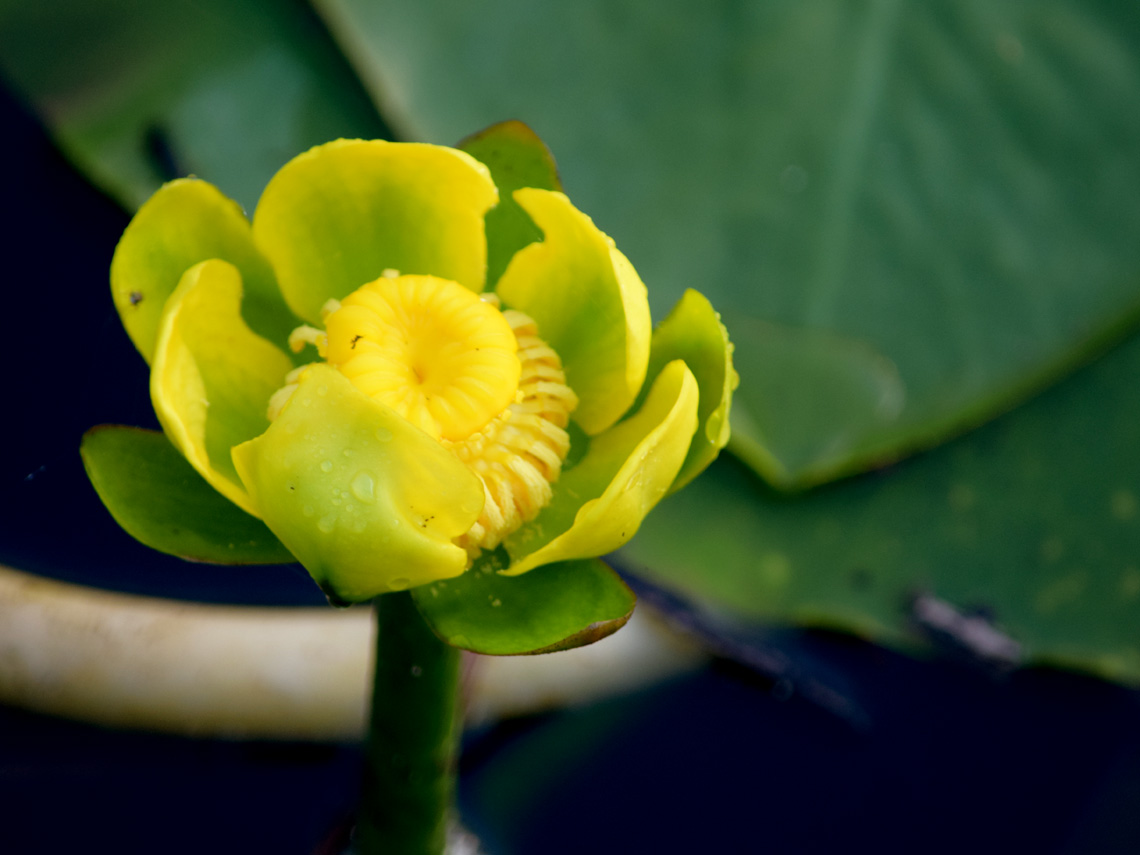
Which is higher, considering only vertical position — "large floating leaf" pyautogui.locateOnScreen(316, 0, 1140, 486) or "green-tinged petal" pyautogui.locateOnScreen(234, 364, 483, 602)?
"green-tinged petal" pyautogui.locateOnScreen(234, 364, 483, 602)

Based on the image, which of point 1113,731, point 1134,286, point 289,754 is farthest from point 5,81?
point 1113,731

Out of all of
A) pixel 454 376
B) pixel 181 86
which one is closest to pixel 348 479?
pixel 454 376

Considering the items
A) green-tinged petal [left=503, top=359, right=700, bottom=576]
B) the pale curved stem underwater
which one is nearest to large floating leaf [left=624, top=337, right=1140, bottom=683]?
the pale curved stem underwater

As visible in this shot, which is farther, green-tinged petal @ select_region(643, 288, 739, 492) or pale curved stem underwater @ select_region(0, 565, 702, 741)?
pale curved stem underwater @ select_region(0, 565, 702, 741)

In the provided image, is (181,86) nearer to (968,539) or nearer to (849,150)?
(849,150)

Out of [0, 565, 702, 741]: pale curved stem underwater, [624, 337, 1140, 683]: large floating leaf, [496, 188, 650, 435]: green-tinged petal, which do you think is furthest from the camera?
[624, 337, 1140, 683]: large floating leaf

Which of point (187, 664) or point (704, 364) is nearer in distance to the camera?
point (704, 364)

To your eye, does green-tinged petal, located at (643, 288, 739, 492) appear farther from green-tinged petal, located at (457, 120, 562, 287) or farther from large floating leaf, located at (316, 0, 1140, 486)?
large floating leaf, located at (316, 0, 1140, 486)
